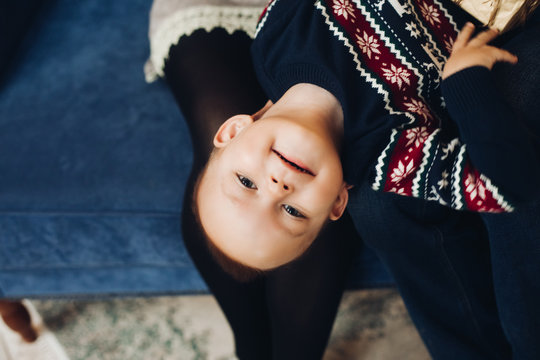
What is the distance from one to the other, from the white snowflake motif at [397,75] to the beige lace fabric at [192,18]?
369 millimetres

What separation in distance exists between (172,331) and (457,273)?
2.58ft

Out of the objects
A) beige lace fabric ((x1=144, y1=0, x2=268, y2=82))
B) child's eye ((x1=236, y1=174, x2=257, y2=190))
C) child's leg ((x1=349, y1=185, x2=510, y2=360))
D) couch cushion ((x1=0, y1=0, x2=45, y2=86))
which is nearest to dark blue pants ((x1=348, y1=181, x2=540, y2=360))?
child's leg ((x1=349, y1=185, x2=510, y2=360))

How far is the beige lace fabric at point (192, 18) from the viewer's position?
0.91 meters

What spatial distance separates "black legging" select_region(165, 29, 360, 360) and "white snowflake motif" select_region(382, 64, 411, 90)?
0.29 metres

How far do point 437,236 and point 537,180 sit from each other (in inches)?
7.4

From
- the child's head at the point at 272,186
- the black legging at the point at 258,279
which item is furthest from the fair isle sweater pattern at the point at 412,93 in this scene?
the black legging at the point at 258,279

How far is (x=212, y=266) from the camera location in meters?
0.84

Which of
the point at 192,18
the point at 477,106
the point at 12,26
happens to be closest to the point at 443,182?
the point at 477,106

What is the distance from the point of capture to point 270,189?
26.4 inches

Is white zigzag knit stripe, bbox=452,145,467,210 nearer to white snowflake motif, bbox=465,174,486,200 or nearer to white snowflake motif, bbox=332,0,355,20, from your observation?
white snowflake motif, bbox=465,174,486,200

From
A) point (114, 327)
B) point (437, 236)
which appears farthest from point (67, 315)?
point (437, 236)

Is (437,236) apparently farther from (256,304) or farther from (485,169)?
(256,304)

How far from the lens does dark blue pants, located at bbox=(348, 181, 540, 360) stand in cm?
67

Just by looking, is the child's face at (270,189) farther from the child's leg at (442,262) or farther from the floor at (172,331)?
the floor at (172,331)
